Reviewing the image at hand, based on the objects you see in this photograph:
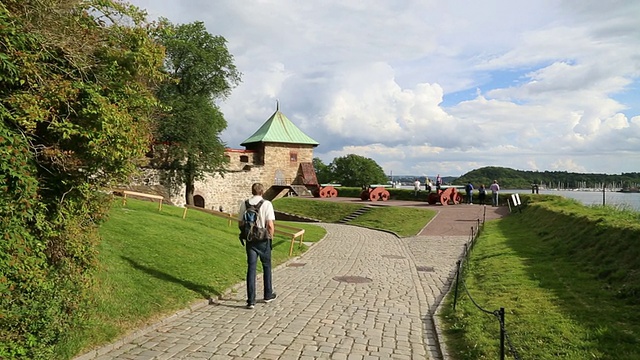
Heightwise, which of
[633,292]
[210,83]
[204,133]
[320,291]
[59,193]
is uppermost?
[210,83]

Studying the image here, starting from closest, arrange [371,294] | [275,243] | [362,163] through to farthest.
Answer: [371,294] < [275,243] < [362,163]

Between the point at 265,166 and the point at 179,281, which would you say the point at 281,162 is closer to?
the point at 265,166

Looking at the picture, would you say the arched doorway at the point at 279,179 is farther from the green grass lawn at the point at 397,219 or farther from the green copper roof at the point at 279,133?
the green grass lawn at the point at 397,219

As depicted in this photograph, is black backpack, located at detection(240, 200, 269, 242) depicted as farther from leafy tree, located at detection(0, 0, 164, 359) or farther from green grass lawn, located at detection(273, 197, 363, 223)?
green grass lawn, located at detection(273, 197, 363, 223)

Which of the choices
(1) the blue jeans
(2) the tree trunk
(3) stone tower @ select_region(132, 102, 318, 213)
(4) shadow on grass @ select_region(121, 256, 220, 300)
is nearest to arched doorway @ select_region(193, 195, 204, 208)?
(3) stone tower @ select_region(132, 102, 318, 213)

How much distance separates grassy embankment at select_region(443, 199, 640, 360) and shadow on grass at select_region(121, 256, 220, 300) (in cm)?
403

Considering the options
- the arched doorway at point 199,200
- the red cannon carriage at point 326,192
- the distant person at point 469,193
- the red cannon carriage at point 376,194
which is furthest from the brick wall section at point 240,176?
the distant person at point 469,193

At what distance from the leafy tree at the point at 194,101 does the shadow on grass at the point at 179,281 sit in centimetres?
2380

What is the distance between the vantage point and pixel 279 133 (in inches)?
2080

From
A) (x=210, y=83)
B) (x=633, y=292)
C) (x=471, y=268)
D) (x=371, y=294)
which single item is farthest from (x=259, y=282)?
(x=210, y=83)

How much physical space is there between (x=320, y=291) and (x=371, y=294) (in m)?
1.00

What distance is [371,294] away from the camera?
913 centimetres

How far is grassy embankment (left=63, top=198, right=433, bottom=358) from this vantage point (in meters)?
6.06

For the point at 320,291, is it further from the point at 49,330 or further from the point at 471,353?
the point at 49,330
